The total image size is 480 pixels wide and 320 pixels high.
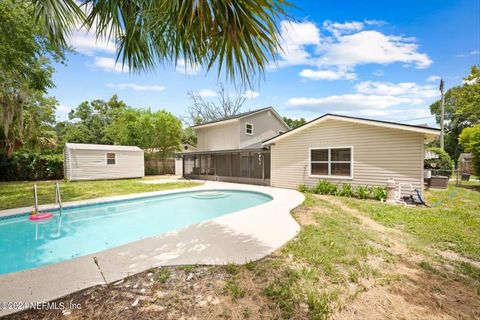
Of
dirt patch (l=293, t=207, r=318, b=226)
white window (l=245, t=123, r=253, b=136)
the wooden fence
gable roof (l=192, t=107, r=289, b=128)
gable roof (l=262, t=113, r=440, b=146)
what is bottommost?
dirt patch (l=293, t=207, r=318, b=226)

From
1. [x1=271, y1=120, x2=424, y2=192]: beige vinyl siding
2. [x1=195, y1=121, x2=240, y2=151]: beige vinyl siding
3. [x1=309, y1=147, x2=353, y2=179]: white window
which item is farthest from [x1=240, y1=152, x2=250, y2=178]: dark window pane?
[x1=309, y1=147, x2=353, y2=179]: white window

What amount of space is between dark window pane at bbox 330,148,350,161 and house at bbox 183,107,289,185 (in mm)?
4653

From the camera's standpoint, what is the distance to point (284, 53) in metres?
2.17

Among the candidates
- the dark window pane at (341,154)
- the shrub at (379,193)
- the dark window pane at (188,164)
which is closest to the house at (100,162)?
the dark window pane at (188,164)

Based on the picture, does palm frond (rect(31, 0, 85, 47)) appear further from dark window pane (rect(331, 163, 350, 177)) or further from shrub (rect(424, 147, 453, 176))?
shrub (rect(424, 147, 453, 176))

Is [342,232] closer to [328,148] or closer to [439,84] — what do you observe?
[328,148]

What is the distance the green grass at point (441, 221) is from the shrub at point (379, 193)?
875mm

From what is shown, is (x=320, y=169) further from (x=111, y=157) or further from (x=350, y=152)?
(x=111, y=157)

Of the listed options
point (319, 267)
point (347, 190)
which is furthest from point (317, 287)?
point (347, 190)

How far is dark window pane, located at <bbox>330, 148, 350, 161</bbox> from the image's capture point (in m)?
9.44

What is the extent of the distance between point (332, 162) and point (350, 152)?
2.95ft

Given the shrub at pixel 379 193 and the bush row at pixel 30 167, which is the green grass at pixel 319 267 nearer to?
the shrub at pixel 379 193

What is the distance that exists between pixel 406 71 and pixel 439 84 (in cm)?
913

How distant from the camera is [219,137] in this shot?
58.0 feet
